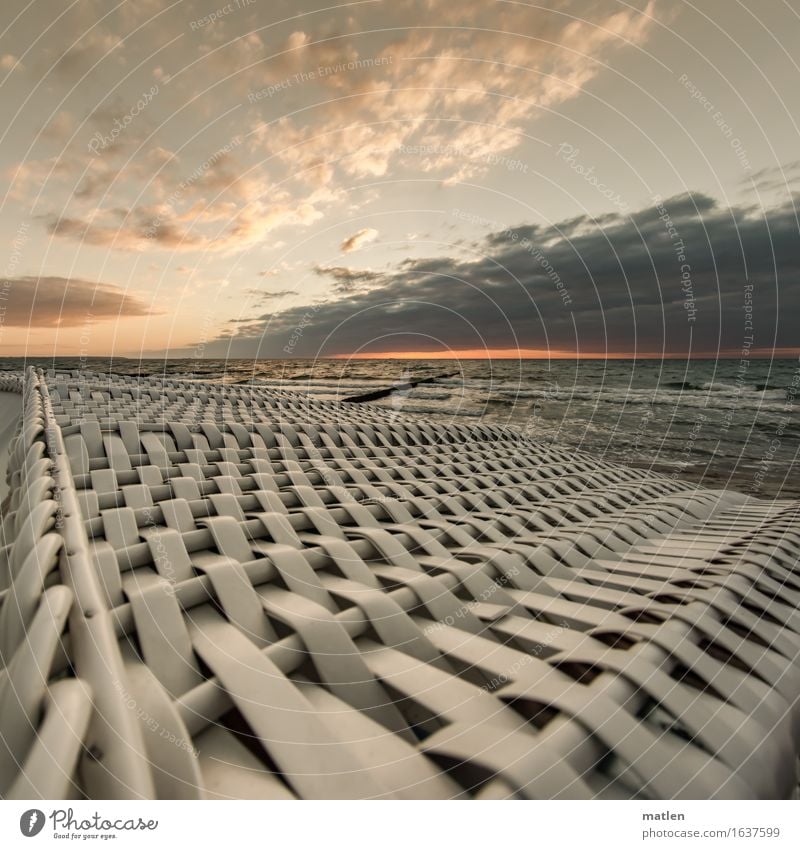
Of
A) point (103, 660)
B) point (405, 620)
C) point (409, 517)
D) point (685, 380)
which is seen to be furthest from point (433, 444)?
point (685, 380)

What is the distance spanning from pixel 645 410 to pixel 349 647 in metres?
10.2

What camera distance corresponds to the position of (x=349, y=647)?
51cm

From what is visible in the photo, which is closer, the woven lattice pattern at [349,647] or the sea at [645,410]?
the woven lattice pattern at [349,647]

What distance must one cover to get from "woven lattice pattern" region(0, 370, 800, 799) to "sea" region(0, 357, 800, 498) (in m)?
1.40

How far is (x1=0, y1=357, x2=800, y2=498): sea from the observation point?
190 inches

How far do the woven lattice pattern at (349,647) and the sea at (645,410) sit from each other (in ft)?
4.60

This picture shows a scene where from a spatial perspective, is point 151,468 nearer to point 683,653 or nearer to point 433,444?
A: point 683,653

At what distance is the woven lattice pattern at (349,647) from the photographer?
38cm

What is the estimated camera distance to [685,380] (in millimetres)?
13633

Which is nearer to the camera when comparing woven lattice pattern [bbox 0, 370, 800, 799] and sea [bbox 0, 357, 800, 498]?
woven lattice pattern [bbox 0, 370, 800, 799]

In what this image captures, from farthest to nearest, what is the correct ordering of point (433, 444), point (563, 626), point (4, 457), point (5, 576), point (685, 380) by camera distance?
point (685, 380), point (433, 444), point (4, 457), point (563, 626), point (5, 576)

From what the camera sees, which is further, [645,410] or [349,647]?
[645,410]

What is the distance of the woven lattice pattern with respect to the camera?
38 centimetres

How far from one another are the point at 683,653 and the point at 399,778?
381mm
